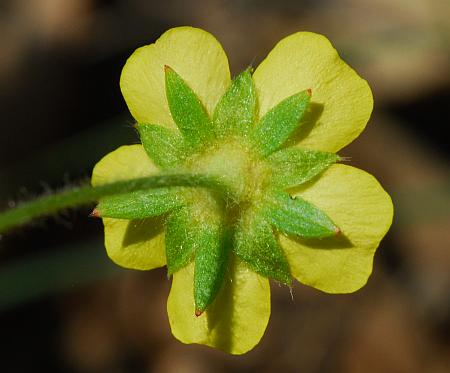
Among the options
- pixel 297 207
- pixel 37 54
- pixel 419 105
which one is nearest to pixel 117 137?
pixel 37 54

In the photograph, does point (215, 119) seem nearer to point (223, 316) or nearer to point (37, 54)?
point (223, 316)

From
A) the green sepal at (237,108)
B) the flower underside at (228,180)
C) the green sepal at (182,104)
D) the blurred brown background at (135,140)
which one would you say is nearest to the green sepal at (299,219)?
the flower underside at (228,180)

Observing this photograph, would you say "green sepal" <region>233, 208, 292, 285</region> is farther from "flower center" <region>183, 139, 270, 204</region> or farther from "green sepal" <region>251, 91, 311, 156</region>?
"green sepal" <region>251, 91, 311, 156</region>

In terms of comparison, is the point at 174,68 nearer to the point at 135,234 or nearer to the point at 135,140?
the point at 135,234

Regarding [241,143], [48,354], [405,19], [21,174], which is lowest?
[48,354]

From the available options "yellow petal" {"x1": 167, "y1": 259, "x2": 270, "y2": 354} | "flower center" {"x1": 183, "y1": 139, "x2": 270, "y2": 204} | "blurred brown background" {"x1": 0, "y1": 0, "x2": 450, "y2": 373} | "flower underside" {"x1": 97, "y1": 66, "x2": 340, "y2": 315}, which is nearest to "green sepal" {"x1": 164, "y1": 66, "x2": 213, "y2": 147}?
"flower underside" {"x1": 97, "y1": 66, "x2": 340, "y2": 315}

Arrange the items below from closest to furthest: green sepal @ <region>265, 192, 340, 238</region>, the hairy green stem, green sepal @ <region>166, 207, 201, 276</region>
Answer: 1. the hairy green stem
2. green sepal @ <region>265, 192, 340, 238</region>
3. green sepal @ <region>166, 207, 201, 276</region>

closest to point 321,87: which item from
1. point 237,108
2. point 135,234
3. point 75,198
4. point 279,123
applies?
point 279,123
